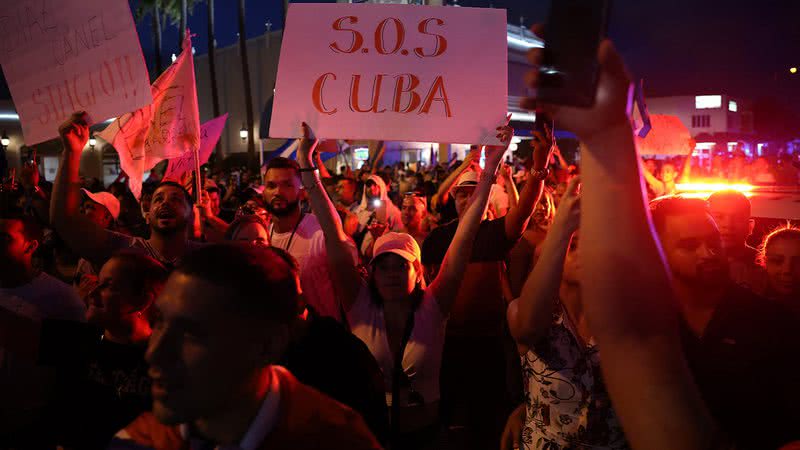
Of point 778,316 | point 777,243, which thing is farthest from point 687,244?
point 777,243

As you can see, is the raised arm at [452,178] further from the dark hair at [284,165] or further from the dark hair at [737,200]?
the dark hair at [737,200]

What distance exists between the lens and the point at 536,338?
268cm

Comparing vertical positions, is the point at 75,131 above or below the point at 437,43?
below

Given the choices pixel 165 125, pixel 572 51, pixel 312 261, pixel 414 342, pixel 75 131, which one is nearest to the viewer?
pixel 572 51

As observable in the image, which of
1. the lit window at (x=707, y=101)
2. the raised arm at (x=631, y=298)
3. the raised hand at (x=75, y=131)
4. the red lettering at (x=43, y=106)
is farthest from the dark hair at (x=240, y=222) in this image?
the lit window at (x=707, y=101)

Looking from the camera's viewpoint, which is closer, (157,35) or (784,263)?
(784,263)

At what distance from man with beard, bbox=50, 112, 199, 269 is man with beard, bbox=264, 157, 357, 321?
25.4 inches

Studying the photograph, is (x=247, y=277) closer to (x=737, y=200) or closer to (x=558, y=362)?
(x=558, y=362)

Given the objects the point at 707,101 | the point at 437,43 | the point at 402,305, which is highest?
the point at 707,101

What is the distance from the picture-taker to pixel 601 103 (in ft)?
3.50

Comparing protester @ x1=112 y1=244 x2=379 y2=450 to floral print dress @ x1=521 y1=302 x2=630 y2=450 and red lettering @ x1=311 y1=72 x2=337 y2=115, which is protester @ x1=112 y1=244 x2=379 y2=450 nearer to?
floral print dress @ x1=521 y1=302 x2=630 y2=450

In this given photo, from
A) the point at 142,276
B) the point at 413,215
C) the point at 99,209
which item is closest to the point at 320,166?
the point at 413,215

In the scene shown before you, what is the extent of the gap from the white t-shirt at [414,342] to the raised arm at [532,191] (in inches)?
46.7

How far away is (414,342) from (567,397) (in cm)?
101
